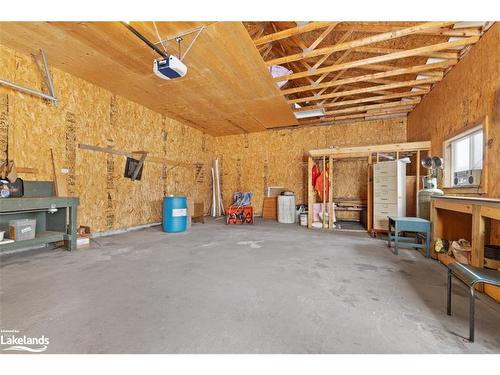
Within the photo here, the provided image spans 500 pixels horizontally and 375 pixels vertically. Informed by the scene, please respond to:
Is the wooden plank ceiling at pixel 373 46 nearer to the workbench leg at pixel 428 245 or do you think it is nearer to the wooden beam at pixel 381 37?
the wooden beam at pixel 381 37

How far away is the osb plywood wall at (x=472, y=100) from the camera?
9.19 feet

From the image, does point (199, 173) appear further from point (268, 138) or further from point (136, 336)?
point (136, 336)

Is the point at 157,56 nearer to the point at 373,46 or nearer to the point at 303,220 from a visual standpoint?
the point at 373,46

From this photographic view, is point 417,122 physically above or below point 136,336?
above

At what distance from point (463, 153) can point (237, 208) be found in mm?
5279

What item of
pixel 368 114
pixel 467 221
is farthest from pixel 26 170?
pixel 368 114

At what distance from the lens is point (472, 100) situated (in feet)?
11.0

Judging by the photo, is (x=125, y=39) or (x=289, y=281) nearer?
(x=289, y=281)

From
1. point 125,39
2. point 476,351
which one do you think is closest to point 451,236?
point 476,351

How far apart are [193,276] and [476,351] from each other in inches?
96.7

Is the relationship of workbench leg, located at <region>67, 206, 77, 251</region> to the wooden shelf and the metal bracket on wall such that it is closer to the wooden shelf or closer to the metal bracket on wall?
the wooden shelf

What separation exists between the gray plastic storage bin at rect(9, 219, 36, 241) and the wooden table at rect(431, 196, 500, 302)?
5.73 meters

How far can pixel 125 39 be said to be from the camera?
3.21 meters

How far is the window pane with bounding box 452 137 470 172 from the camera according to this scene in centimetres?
381
